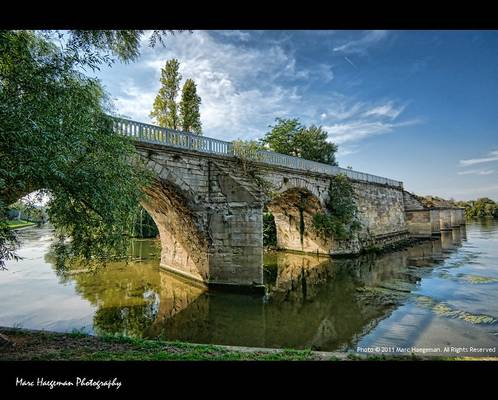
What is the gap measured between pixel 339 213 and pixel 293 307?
9861mm

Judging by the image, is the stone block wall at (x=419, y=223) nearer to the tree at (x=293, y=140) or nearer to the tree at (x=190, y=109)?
the tree at (x=293, y=140)

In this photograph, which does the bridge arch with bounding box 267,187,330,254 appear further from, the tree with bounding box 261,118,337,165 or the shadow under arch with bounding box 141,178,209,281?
the tree with bounding box 261,118,337,165

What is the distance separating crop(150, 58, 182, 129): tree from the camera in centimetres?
2016

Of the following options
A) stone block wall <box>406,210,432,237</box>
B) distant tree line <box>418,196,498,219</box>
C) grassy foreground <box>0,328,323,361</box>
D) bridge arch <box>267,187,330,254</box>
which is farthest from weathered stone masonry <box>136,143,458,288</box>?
distant tree line <box>418,196,498,219</box>

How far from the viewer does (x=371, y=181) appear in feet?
71.6

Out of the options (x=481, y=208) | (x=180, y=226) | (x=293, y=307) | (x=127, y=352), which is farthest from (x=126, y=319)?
(x=481, y=208)

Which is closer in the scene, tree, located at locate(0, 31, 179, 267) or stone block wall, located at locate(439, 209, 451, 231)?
tree, located at locate(0, 31, 179, 267)

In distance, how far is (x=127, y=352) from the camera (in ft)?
12.9

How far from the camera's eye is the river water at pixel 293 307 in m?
5.98

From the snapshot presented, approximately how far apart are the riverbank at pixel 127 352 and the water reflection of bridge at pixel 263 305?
1.05 meters

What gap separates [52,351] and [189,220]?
633cm

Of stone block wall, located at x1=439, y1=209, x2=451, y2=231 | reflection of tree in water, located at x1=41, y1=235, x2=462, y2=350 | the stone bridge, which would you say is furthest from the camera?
stone block wall, located at x1=439, y1=209, x2=451, y2=231

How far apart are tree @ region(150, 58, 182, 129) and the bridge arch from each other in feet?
31.9
